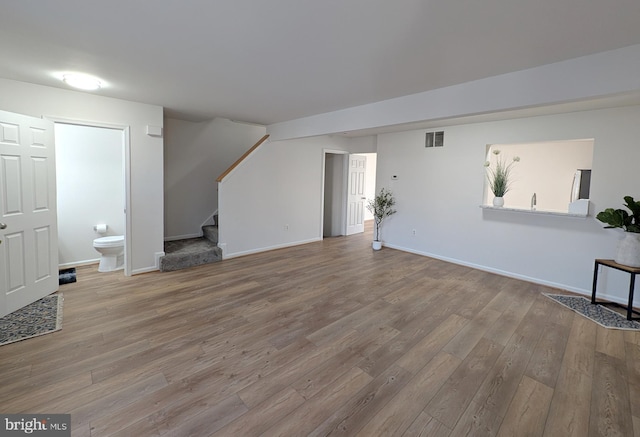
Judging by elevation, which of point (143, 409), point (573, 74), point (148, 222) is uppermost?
point (573, 74)

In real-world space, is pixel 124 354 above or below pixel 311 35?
below

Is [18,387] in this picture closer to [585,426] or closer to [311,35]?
[311,35]

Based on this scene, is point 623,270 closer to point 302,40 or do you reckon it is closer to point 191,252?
point 302,40

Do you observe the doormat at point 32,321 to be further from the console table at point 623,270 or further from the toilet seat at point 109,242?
the console table at point 623,270

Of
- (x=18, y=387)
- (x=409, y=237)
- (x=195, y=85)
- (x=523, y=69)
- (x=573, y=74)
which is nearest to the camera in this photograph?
(x=18, y=387)

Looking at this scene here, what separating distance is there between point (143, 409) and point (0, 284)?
2.32 m

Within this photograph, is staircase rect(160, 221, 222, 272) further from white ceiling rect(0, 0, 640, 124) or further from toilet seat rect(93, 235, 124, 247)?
white ceiling rect(0, 0, 640, 124)

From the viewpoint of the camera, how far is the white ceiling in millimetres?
1672

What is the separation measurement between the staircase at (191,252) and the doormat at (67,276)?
1084mm

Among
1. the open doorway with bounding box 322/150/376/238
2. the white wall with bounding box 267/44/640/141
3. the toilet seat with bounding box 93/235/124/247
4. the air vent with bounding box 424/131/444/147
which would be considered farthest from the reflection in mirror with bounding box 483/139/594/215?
the toilet seat with bounding box 93/235/124/247

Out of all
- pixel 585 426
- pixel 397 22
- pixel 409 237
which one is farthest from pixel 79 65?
pixel 409 237

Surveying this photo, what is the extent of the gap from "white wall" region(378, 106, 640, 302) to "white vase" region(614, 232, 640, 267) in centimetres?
45

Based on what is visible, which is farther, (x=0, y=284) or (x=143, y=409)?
(x=0, y=284)

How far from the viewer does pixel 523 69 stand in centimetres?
247
